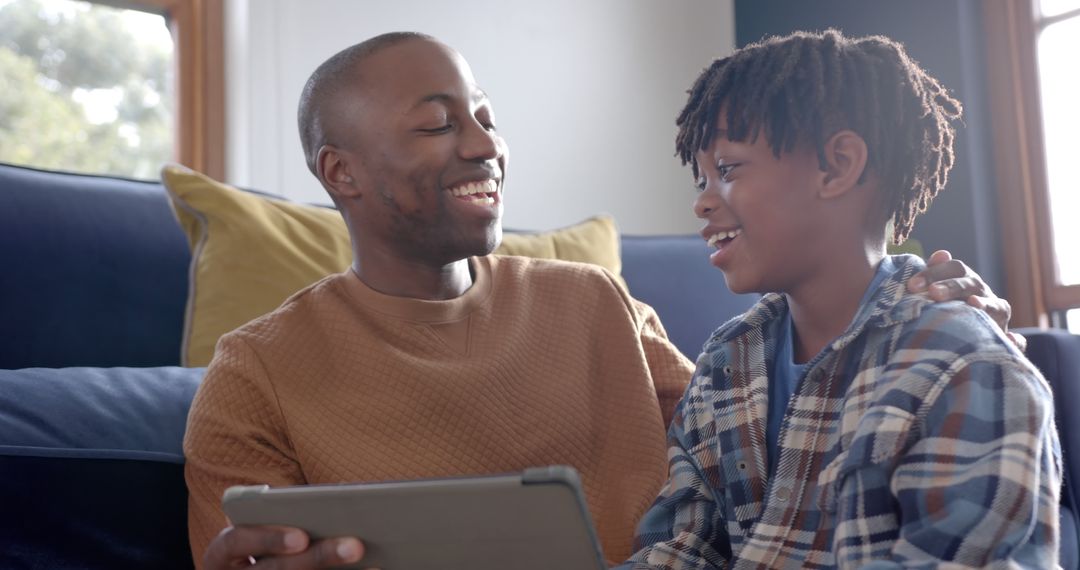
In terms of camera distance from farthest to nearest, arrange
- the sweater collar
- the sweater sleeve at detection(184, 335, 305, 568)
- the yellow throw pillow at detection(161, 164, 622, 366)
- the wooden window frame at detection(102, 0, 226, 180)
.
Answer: the wooden window frame at detection(102, 0, 226, 180), the yellow throw pillow at detection(161, 164, 622, 366), the sweater collar, the sweater sleeve at detection(184, 335, 305, 568)

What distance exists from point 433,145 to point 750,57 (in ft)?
1.31

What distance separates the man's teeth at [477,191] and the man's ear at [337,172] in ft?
0.46

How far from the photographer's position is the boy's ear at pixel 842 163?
105 centimetres

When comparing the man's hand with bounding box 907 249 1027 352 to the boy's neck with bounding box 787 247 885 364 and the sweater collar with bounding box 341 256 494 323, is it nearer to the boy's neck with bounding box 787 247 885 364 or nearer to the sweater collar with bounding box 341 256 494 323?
the boy's neck with bounding box 787 247 885 364

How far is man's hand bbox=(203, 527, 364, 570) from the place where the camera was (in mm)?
882

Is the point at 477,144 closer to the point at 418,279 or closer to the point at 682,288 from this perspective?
the point at 418,279

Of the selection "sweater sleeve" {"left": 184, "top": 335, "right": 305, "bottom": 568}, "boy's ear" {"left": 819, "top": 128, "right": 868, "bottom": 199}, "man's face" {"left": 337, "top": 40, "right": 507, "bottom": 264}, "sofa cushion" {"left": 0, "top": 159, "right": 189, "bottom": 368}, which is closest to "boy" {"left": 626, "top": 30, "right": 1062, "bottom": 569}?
"boy's ear" {"left": 819, "top": 128, "right": 868, "bottom": 199}

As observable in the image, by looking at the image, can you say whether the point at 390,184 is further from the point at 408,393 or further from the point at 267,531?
the point at 267,531

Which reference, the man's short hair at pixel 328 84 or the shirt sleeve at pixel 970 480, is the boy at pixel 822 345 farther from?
the man's short hair at pixel 328 84

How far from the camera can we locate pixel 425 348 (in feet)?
4.18

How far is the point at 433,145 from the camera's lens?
1315 mm

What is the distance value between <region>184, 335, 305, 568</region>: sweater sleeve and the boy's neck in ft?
1.85

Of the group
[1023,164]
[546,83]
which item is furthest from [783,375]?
[546,83]

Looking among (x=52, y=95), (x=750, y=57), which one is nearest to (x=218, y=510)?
(x=750, y=57)
